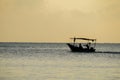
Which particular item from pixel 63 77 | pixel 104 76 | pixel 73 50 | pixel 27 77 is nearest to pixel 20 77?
pixel 27 77

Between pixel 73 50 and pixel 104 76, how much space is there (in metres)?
49.6

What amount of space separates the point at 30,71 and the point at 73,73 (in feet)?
12.4

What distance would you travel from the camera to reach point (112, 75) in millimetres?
40656

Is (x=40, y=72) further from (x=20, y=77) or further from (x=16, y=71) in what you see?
(x=20, y=77)

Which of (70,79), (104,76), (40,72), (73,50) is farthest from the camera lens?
(73,50)

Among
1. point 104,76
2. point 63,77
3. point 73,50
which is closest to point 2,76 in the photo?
point 63,77

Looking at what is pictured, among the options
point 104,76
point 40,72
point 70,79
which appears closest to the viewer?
point 70,79

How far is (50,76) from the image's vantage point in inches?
1534

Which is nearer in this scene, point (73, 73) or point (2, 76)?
point (2, 76)

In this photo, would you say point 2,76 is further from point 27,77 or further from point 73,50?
point 73,50

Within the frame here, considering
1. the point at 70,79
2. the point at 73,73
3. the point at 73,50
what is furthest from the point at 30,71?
the point at 73,50

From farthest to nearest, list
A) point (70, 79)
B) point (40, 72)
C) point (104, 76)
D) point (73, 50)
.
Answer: point (73, 50), point (40, 72), point (104, 76), point (70, 79)

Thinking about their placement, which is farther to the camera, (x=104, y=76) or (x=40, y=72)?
(x=40, y=72)

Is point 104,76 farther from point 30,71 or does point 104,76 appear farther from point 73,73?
point 30,71
